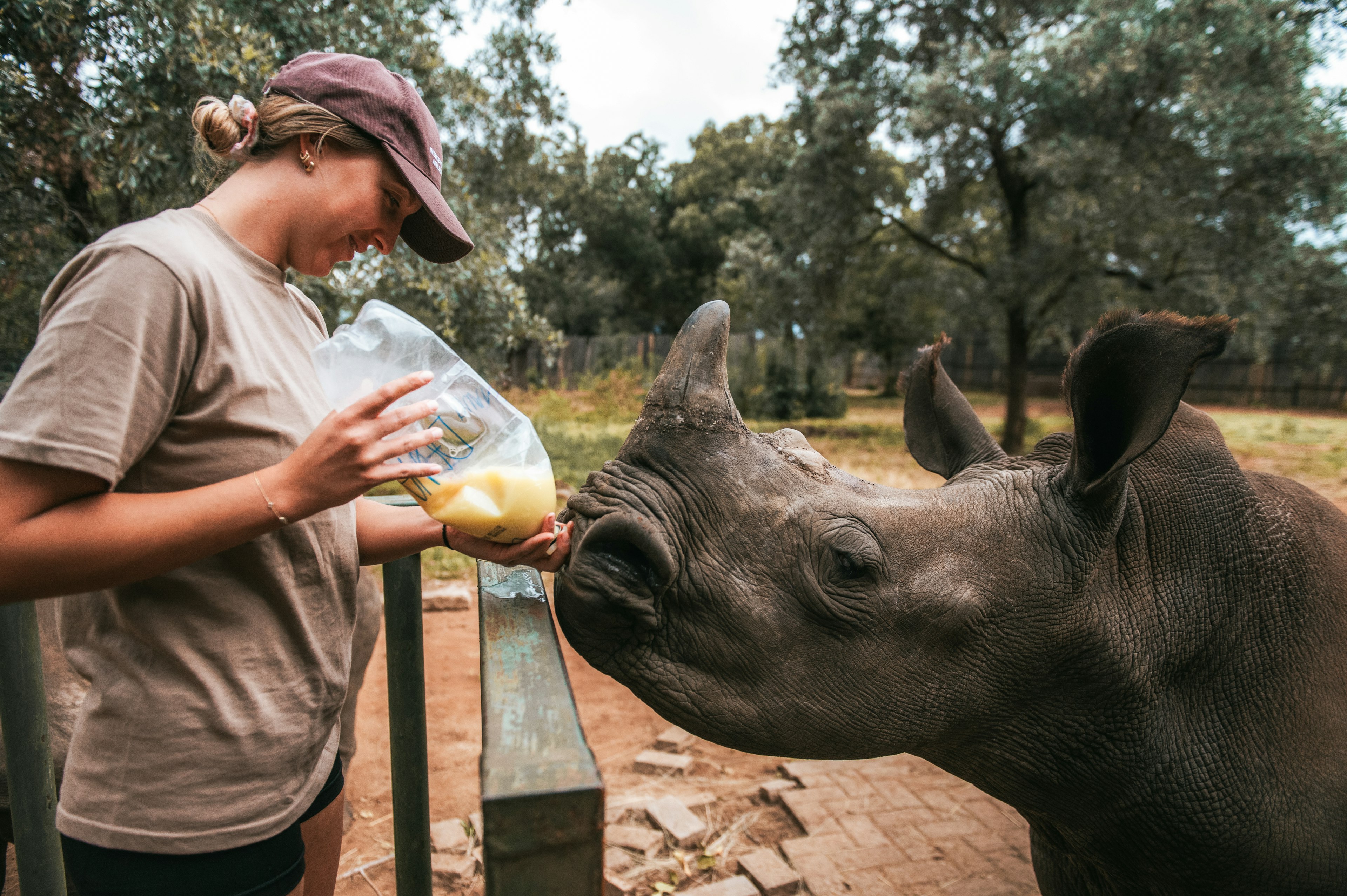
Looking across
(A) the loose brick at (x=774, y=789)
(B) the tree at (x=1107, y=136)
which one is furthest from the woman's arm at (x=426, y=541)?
(B) the tree at (x=1107, y=136)

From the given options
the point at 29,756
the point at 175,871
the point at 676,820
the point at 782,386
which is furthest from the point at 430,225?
the point at 782,386

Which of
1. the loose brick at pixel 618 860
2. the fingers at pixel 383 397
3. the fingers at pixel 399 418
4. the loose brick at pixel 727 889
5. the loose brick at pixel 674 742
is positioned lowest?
the loose brick at pixel 674 742

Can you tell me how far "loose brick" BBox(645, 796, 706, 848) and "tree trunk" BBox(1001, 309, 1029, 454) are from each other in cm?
1128

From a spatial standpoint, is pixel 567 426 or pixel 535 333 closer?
pixel 535 333

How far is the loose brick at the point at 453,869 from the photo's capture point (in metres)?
3.47

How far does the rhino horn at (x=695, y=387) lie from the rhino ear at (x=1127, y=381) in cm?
75

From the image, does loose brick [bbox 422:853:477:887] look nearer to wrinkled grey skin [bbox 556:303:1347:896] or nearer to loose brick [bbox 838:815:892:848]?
loose brick [bbox 838:815:892:848]

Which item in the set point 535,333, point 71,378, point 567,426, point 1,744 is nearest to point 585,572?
point 71,378

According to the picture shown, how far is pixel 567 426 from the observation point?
14.2 meters

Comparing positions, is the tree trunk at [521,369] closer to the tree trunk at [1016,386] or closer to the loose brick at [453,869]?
the tree trunk at [1016,386]

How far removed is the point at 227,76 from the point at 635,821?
5.16 meters

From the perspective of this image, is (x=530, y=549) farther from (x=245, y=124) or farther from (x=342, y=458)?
(x=245, y=124)

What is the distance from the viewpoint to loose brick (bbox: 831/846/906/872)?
11.6ft

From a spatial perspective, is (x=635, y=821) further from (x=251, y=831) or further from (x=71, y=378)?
(x=71, y=378)
